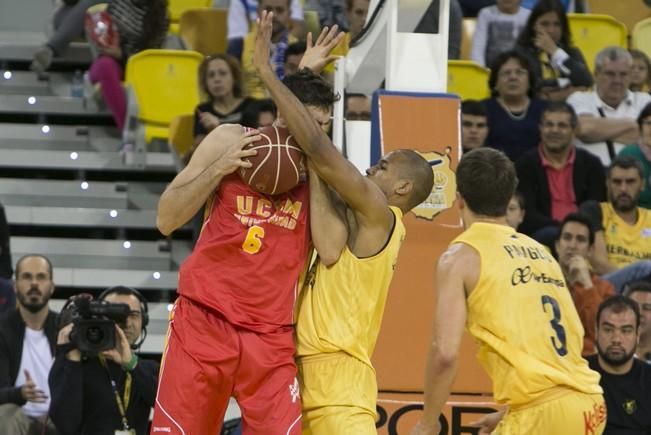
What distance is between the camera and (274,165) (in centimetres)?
622

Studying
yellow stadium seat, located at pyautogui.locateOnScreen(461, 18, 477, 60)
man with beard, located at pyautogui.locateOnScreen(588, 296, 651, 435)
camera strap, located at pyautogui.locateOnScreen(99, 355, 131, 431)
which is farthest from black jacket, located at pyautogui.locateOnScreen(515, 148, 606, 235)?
camera strap, located at pyautogui.locateOnScreen(99, 355, 131, 431)

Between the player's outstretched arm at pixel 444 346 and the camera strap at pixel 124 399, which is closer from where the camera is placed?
the player's outstretched arm at pixel 444 346

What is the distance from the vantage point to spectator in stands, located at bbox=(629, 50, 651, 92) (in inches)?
496

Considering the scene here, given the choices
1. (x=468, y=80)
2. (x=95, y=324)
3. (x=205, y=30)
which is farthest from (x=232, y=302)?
(x=205, y=30)

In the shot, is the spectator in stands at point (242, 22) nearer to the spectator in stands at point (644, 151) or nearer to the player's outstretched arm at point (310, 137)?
the spectator in stands at point (644, 151)

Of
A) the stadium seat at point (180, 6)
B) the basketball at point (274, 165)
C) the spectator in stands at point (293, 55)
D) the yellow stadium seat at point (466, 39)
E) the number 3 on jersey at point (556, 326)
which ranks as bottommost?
the number 3 on jersey at point (556, 326)

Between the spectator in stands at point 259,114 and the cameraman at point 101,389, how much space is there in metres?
2.82

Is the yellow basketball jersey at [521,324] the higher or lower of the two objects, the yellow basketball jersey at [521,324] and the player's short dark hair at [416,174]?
the lower

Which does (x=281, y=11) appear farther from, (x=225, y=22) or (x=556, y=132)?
(x=556, y=132)

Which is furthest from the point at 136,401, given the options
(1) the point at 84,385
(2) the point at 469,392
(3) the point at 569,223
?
(3) the point at 569,223

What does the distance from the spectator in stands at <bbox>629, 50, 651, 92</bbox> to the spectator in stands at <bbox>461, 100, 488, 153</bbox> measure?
2133 millimetres

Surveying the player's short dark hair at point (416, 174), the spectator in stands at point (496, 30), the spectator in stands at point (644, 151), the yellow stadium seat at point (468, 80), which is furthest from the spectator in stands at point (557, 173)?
the player's short dark hair at point (416, 174)

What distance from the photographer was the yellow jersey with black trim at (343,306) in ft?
21.1

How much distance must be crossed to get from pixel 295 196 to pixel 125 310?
89.2 inches
